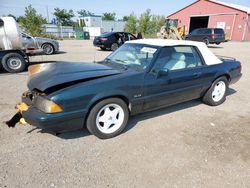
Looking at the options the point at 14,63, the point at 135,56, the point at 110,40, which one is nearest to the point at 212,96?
the point at 135,56

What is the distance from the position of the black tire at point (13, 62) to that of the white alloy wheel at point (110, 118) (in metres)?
6.13

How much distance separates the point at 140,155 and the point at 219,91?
2.79 meters

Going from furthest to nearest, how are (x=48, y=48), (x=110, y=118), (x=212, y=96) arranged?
(x=48, y=48) < (x=212, y=96) < (x=110, y=118)

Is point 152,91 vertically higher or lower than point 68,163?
higher

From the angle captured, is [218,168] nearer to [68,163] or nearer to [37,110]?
[68,163]

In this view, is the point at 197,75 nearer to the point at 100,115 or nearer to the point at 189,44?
the point at 189,44

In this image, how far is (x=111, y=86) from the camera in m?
3.02

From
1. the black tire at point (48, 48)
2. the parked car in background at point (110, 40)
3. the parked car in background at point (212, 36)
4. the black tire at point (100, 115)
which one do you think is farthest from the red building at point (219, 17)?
the black tire at point (100, 115)

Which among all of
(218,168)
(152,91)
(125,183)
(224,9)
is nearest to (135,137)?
(152,91)

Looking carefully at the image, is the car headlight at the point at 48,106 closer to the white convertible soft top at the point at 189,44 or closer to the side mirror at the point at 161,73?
the side mirror at the point at 161,73

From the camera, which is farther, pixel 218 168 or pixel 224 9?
pixel 224 9

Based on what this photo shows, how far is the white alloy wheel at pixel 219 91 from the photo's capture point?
15.2 feet

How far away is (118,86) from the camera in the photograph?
3084 millimetres

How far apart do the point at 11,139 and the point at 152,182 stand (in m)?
2.23
